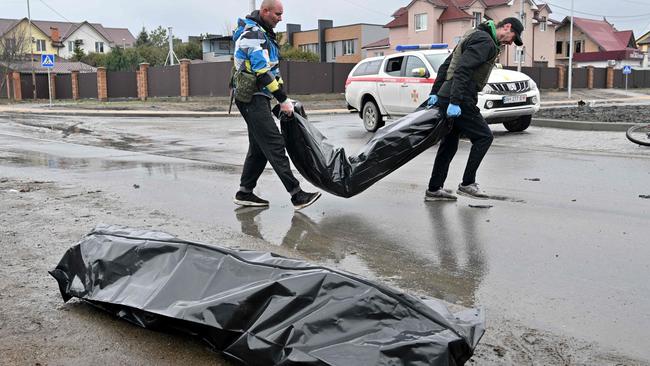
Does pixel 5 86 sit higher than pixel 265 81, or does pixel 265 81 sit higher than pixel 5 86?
pixel 5 86

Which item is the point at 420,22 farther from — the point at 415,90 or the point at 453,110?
the point at 453,110

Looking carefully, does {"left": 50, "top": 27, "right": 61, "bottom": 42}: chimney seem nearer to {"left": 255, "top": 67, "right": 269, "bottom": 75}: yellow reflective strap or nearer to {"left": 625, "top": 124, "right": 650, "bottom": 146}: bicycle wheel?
{"left": 625, "top": 124, "right": 650, "bottom": 146}: bicycle wheel

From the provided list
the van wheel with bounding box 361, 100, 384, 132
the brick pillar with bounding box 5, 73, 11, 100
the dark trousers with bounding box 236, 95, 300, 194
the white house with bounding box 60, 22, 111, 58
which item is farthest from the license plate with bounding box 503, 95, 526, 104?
the white house with bounding box 60, 22, 111, 58

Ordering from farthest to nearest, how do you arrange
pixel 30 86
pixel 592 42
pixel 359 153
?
pixel 592 42, pixel 30 86, pixel 359 153

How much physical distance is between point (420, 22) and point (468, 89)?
189 ft

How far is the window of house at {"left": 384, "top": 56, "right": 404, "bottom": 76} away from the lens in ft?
48.0

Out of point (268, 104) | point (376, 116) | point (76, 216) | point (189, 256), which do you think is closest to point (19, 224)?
point (76, 216)

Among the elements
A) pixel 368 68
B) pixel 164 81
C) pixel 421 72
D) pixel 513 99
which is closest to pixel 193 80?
pixel 164 81

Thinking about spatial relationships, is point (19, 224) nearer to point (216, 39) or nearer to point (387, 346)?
point (387, 346)

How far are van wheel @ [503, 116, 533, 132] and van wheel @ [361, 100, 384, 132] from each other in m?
2.88

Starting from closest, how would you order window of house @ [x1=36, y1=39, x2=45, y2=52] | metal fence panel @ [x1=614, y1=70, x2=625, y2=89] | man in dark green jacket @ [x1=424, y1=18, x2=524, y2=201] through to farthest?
man in dark green jacket @ [x1=424, y1=18, x2=524, y2=201] → metal fence panel @ [x1=614, y1=70, x2=625, y2=89] → window of house @ [x1=36, y1=39, x2=45, y2=52]

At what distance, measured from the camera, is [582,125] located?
14.3 m

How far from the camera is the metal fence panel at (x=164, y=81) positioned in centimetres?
3834

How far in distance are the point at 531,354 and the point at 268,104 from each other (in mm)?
3727
